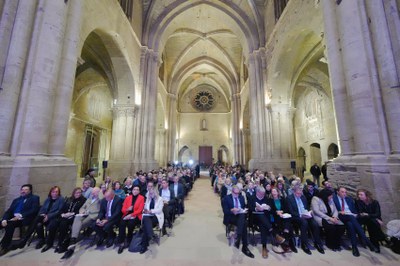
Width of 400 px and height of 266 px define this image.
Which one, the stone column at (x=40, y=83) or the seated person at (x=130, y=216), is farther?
the stone column at (x=40, y=83)

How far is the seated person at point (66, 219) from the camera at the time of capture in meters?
3.23

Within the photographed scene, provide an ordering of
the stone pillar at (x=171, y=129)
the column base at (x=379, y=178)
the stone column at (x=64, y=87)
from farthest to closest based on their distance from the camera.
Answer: the stone pillar at (x=171, y=129), the stone column at (x=64, y=87), the column base at (x=379, y=178)

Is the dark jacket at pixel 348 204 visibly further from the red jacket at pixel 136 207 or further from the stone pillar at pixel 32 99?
the stone pillar at pixel 32 99

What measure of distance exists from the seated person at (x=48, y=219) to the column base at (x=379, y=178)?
6217 millimetres

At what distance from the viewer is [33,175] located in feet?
12.7

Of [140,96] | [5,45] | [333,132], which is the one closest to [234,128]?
[333,132]

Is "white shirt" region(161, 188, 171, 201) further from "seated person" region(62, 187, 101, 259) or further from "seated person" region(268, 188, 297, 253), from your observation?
"seated person" region(268, 188, 297, 253)

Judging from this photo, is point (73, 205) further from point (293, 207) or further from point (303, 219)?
point (303, 219)

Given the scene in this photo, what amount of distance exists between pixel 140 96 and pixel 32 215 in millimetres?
8872

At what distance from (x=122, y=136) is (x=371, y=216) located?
35.0 ft

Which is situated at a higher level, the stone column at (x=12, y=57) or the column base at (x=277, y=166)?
the stone column at (x=12, y=57)

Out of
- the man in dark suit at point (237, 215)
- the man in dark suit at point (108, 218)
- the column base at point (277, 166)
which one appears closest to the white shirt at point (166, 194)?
the man in dark suit at point (108, 218)

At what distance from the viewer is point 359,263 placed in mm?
2887

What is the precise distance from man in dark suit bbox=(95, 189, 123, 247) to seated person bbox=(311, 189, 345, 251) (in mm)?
3899
